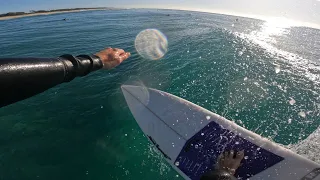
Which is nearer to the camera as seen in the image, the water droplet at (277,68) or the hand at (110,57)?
the hand at (110,57)

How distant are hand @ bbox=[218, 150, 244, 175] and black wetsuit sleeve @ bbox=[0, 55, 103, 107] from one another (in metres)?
3.45

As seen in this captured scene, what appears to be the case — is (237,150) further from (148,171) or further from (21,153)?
(21,153)

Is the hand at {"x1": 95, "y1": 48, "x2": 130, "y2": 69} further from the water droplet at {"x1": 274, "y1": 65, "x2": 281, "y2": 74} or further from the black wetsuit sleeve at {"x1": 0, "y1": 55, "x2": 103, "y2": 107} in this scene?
the water droplet at {"x1": 274, "y1": 65, "x2": 281, "y2": 74}

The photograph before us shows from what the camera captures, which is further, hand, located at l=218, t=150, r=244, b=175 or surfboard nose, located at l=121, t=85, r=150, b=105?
surfboard nose, located at l=121, t=85, r=150, b=105

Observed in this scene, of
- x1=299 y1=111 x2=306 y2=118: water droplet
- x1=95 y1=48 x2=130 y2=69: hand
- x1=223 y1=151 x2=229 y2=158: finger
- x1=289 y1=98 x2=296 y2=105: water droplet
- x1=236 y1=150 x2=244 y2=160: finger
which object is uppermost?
x1=95 y1=48 x2=130 y2=69: hand

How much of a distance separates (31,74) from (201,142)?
442 cm

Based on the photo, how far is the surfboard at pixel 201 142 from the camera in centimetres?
459

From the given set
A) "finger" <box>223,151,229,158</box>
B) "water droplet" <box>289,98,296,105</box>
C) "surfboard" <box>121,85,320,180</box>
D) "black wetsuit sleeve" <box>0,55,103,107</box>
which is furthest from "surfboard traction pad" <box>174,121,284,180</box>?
"water droplet" <box>289,98,296,105</box>

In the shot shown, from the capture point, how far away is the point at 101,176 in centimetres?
524

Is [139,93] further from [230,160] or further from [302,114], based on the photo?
[302,114]

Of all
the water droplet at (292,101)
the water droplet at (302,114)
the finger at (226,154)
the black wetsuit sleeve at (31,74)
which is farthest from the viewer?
the water droplet at (292,101)

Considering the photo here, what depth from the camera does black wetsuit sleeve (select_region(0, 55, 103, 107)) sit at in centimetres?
176

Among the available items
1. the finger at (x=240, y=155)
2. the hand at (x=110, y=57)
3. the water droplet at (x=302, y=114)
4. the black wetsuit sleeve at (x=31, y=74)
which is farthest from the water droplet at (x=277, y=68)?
the black wetsuit sleeve at (x=31, y=74)

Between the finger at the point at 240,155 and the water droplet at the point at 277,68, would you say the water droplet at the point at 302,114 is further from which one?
the finger at the point at 240,155
